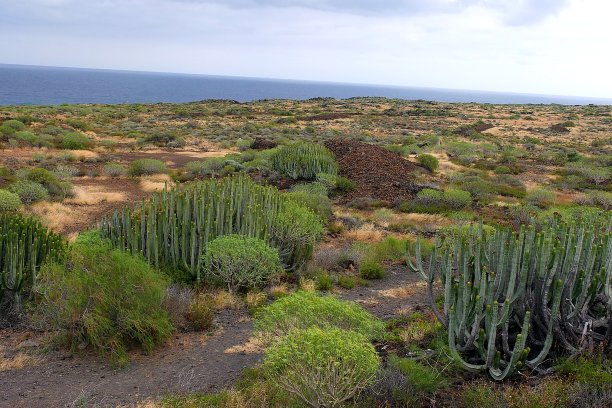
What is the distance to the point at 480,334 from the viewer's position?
5.79 meters

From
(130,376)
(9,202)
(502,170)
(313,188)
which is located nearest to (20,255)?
(130,376)

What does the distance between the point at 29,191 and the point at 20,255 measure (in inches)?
372

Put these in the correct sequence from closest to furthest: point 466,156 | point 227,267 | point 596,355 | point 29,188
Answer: point 596,355, point 227,267, point 29,188, point 466,156

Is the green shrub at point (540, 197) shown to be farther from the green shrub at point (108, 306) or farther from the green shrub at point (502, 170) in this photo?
the green shrub at point (108, 306)

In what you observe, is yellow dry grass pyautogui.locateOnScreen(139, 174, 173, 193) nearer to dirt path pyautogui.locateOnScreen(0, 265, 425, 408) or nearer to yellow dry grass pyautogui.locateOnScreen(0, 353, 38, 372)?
dirt path pyautogui.locateOnScreen(0, 265, 425, 408)

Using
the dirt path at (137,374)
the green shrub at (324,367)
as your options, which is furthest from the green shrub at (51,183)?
the green shrub at (324,367)

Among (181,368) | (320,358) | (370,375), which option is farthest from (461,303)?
(181,368)

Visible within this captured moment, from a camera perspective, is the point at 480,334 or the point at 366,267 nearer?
the point at 480,334

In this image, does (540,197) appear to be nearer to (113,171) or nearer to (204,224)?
(204,224)

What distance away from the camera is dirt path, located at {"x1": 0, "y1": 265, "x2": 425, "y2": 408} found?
597cm

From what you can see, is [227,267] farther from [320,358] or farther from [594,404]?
[594,404]

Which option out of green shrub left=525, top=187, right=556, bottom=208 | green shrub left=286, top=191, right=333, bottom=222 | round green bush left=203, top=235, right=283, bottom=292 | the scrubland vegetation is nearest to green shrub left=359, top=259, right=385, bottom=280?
the scrubland vegetation

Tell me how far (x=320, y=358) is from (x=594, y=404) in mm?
2664

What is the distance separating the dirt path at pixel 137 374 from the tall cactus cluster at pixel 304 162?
1325 centimetres
